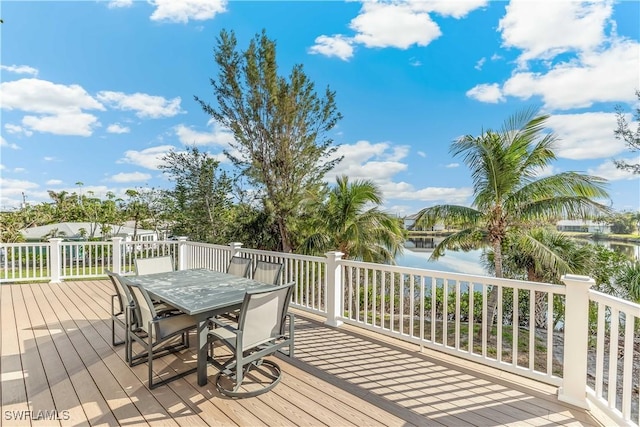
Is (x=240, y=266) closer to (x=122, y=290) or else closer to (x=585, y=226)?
(x=122, y=290)

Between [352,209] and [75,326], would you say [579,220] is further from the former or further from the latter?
[75,326]

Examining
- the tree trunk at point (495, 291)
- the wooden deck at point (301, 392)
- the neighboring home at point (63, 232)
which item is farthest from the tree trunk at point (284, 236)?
the neighboring home at point (63, 232)

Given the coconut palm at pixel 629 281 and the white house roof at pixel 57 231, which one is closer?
the coconut palm at pixel 629 281

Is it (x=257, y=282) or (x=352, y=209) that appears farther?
(x=352, y=209)

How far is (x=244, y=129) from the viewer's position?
8.99 m

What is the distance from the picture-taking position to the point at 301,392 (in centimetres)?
252

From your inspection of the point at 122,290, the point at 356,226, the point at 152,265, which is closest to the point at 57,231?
the point at 152,265

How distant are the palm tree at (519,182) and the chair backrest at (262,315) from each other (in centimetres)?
644

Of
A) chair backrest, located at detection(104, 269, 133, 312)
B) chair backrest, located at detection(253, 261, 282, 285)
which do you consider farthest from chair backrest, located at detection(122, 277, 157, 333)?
chair backrest, located at detection(253, 261, 282, 285)

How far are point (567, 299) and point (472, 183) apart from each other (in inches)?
221

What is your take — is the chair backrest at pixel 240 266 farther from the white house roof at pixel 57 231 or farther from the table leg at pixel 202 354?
the white house roof at pixel 57 231

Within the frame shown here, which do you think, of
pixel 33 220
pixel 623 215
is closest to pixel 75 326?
pixel 623 215

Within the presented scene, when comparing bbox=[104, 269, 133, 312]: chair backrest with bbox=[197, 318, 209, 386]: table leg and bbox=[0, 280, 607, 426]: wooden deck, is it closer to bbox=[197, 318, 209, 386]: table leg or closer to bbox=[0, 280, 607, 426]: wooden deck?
bbox=[0, 280, 607, 426]: wooden deck

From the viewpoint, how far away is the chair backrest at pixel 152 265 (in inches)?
167
